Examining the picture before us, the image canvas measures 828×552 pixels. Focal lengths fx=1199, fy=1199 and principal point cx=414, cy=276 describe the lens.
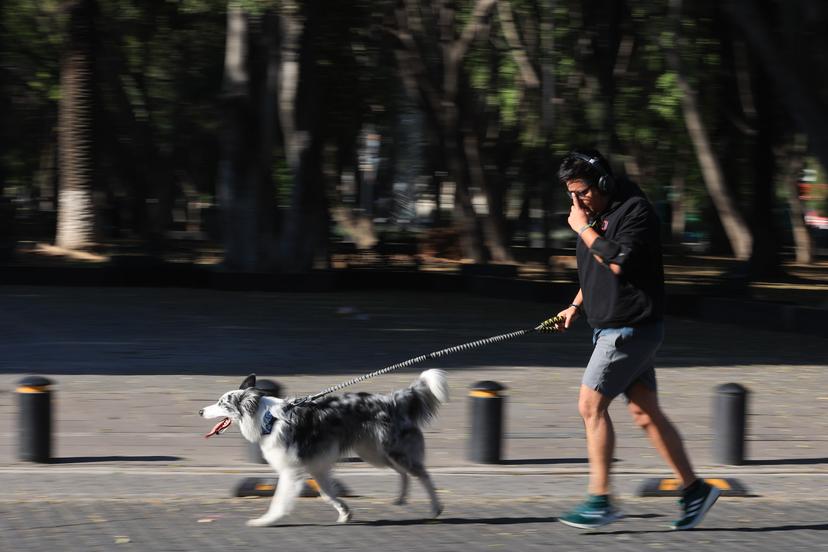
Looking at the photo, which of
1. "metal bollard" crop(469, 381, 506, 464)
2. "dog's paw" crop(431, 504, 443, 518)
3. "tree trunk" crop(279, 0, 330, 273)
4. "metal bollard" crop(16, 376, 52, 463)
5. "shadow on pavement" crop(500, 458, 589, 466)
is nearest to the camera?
"dog's paw" crop(431, 504, 443, 518)

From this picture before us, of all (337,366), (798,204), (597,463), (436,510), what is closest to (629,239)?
(597,463)

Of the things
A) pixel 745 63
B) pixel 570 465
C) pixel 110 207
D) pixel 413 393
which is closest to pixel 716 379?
pixel 570 465

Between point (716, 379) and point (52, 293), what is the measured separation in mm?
13477

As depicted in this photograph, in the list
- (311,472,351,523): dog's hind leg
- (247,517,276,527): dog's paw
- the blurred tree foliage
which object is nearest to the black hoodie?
(311,472,351,523): dog's hind leg

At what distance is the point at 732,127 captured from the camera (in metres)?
30.2

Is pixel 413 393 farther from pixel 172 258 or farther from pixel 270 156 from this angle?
pixel 172 258

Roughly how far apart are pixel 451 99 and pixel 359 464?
18.5 m

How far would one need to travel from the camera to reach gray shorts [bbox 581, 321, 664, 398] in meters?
6.55

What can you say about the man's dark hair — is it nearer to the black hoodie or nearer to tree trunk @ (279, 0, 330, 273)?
the black hoodie

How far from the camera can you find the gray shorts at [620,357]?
6.55 metres

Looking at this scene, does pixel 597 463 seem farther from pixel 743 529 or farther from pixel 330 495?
pixel 330 495

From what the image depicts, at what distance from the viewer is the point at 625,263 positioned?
6.44 m

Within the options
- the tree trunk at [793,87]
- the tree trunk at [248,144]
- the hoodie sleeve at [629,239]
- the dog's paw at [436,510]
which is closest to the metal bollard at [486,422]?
the dog's paw at [436,510]

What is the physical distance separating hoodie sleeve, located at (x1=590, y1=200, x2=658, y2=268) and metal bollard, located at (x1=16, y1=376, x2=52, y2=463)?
4121 mm
